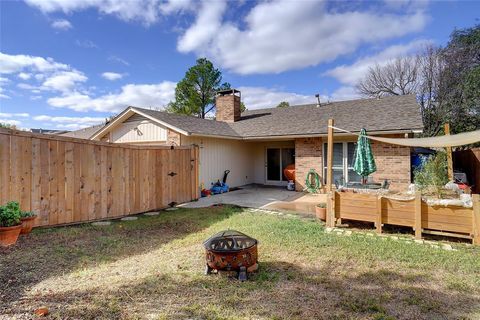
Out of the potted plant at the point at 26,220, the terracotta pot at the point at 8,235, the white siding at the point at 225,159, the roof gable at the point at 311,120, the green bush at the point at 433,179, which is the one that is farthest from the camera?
the white siding at the point at 225,159

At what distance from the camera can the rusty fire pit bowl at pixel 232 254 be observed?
3689mm

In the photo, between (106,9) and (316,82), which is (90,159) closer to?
(106,9)

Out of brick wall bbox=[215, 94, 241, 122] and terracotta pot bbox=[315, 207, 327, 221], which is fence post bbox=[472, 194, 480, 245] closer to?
terracotta pot bbox=[315, 207, 327, 221]

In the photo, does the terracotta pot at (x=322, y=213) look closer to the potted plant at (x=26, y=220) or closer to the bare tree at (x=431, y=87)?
the potted plant at (x=26, y=220)

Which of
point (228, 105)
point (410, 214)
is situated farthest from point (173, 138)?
point (410, 214)

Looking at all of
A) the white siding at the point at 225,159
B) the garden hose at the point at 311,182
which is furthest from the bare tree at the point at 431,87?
the white siding at the point at 225,159

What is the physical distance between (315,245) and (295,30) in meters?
8.81

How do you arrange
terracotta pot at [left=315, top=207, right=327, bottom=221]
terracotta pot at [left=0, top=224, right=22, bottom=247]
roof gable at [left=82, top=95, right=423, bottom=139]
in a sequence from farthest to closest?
roof gable at [left=82, top=95, right=423, bottom=139]
terracotta pot at [left=315, top=207, right=327, bottom=221]
terracotta pot at [left=0, top=224, right=22, bottom=247]

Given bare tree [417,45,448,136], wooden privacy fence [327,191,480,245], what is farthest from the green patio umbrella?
bare tree [417,45,448,136]

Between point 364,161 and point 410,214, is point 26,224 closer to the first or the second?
point 410,214

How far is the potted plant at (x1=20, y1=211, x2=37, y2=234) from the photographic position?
16.8 feet

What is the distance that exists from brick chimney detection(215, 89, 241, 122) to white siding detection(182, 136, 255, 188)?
2.29m

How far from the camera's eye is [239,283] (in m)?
3.62

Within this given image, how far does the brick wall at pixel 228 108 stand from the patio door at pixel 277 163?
10.4ft
